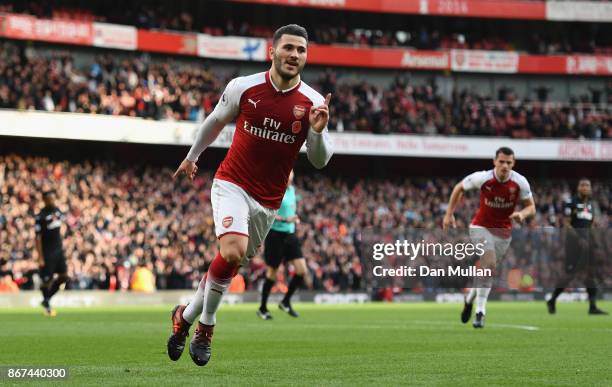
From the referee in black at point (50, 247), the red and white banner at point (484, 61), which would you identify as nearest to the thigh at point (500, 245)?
the referee in black at point (50, 247)

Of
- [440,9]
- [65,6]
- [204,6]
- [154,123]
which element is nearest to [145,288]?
[154,123]

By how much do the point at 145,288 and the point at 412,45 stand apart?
77.6ft

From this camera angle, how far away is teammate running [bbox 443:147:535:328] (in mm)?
14805

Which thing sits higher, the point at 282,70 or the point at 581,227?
the point at 282,70

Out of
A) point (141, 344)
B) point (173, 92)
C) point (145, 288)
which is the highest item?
point (173, 92)

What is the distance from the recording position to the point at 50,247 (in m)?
19.5

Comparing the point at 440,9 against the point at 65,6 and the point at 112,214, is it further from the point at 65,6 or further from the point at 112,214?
the point at 112,214

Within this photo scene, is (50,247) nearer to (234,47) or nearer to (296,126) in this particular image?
(296,126)

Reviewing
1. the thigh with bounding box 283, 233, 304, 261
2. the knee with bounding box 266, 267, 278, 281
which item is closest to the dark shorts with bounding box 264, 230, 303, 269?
the thigh with bounding box 283, 233, 304, 261

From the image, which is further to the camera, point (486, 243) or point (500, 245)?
point (500, 245)

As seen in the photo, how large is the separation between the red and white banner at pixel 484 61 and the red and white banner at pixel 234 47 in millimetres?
9982

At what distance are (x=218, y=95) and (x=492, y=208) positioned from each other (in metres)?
27.4

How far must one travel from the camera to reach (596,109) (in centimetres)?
4975

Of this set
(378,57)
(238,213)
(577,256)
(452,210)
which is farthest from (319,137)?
(378,57)
